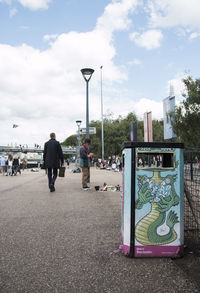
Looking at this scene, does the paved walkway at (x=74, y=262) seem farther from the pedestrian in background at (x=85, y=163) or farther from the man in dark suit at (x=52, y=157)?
the pedestrian in background at (x=85, y=163)

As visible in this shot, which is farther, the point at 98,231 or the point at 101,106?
the point at 101,106

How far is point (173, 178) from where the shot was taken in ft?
11.3

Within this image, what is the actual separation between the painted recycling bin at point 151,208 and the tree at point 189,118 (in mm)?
16211

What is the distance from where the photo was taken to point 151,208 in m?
3.41

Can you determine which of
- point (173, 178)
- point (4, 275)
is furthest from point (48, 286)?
point (173, 178)

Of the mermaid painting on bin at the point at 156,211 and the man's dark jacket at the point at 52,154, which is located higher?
the man's dark jacket at the point at 52,154

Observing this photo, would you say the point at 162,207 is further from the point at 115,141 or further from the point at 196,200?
the point at 115,141

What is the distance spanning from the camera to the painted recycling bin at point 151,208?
3.39m

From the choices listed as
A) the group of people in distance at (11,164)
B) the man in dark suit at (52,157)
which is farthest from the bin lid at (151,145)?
the group of people in distance at (11,164)

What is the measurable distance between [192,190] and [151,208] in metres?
1.10

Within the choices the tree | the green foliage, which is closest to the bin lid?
the tree

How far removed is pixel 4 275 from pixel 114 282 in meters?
1.05

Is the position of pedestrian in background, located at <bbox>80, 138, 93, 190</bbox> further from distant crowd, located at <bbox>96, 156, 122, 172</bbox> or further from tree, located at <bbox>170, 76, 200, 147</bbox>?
distant crowd, located at <bbox>96, 156, 122, 172</bbox>

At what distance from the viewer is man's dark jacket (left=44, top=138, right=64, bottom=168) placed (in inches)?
402
